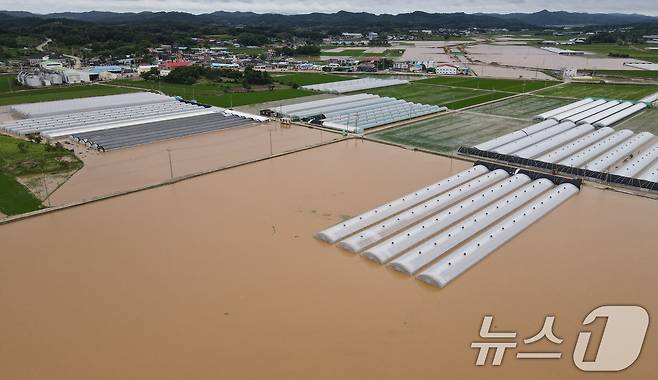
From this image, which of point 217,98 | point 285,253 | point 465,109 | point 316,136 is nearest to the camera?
point 285,253

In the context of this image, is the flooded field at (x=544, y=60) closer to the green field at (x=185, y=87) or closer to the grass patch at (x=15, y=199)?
the green field at (x=185, y=87)

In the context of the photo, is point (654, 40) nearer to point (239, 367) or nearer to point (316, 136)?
point (316, 136)

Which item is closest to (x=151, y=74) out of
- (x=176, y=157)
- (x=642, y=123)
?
(x=176, y=157)

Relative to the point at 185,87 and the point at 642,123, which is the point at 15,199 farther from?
the point at 642,123

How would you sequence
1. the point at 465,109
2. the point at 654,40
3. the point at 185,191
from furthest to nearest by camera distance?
the point at 654,40, the point at 465,109, the point at 185,191

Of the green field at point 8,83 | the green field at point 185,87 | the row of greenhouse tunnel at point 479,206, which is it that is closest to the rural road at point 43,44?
the green field at point 8,83

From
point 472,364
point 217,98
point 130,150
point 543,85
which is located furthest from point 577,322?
point 543,85
